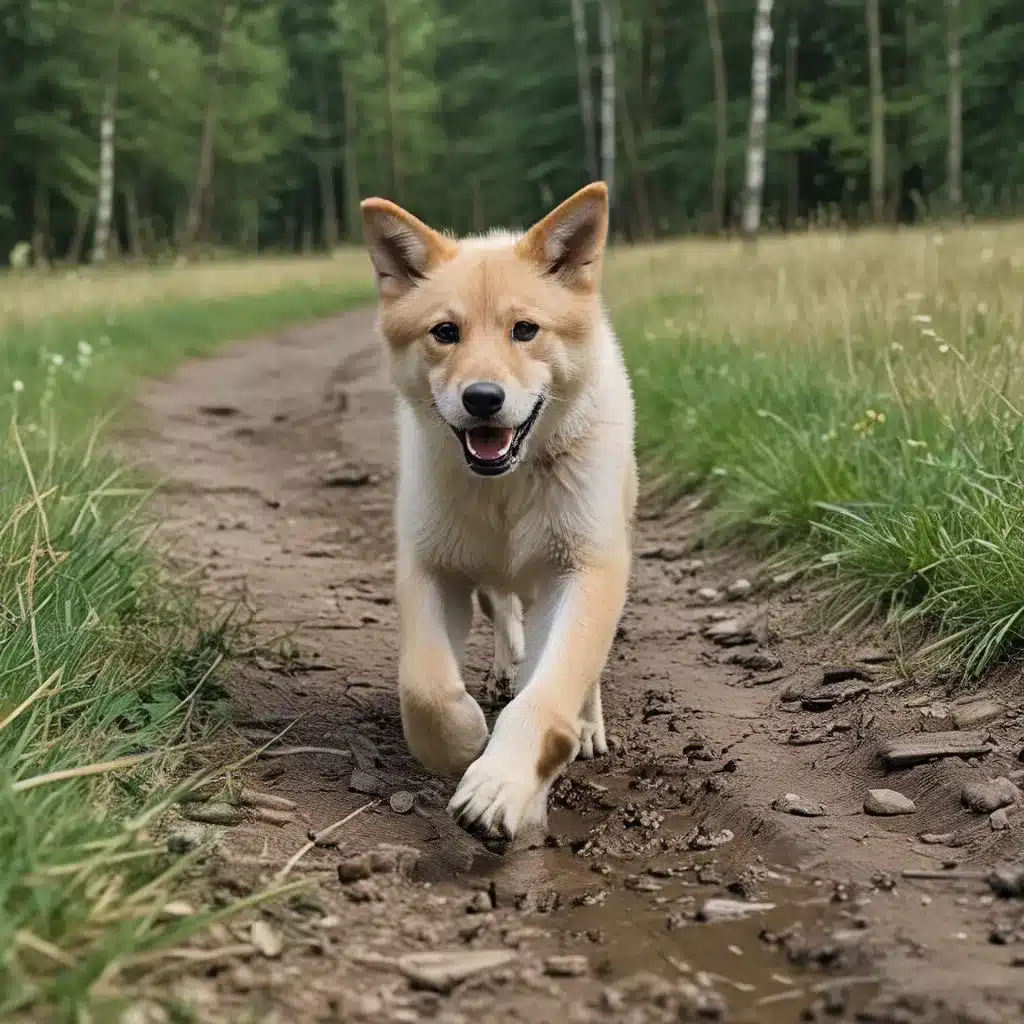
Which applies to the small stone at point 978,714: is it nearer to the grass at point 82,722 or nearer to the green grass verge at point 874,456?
the green grass verge at point 874,456

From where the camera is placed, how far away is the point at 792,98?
108 feet

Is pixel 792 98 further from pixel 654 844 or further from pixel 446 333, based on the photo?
pixel 654 844

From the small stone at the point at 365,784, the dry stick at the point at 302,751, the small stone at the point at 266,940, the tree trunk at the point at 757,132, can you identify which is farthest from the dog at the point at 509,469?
the tree trunk at the point at 757,132

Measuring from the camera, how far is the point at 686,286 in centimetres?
1030

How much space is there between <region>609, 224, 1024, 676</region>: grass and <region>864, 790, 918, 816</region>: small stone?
24.0 inches

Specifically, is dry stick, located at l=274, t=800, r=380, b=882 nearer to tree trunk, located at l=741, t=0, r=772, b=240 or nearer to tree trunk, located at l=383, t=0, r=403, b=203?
tree trunk, located at l=741, t=0, r=772, b=240

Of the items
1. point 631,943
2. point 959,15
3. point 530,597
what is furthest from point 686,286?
point 959,15

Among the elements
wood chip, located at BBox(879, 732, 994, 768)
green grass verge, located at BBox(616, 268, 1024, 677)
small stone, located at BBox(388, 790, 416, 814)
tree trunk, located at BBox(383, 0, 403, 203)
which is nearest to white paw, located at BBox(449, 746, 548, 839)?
small stone, located at BBox(388, 790, 416, 814)

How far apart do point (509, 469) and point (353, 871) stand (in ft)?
3.68

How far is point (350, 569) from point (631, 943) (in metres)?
3.13

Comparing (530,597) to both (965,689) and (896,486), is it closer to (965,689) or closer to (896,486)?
(965,689)

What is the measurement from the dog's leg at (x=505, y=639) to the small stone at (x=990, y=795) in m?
1.62

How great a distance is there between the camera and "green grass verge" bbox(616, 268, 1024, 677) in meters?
3.36

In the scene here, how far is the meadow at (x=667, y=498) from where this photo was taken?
187cm
